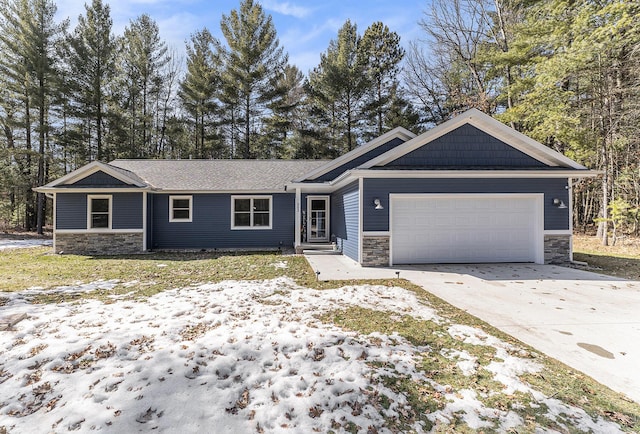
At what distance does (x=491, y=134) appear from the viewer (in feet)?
30.7

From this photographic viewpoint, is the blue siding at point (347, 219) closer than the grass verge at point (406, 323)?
No

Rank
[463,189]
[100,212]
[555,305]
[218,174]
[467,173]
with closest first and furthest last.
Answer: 1. [555,305]
2. [467,173]
3. [463,189]
4. [100,212]
5. [218,174]

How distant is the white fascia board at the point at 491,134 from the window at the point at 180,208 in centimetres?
785

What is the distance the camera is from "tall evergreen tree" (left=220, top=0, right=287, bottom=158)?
70.1 ft

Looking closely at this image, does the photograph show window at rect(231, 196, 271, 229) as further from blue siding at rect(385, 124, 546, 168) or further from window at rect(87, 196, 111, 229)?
blue siding at rect(385, 124, 546, 168)

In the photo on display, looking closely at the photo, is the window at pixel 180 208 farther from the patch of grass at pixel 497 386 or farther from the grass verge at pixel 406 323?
the patch of grass at pixel 497 386

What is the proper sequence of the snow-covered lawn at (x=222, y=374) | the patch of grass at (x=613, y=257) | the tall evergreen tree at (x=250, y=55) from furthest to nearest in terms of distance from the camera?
the tall evergreen tree at (x=250, y=55) < the patch of grass at (x=613, y=257) < the snow-covered lawn at (x=222, y=374)

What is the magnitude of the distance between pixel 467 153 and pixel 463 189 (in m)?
1.21

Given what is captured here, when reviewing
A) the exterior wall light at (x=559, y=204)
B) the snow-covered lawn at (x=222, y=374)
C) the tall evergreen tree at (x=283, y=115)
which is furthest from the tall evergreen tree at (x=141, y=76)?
the exterior wall light at (x=559, y=204)

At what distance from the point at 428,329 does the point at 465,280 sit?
3447 mm

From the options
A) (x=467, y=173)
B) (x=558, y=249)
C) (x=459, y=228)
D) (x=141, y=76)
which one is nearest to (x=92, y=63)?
(x=141, y=76)

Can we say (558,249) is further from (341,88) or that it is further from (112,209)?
(341,88)

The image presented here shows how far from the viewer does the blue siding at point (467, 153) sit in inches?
365

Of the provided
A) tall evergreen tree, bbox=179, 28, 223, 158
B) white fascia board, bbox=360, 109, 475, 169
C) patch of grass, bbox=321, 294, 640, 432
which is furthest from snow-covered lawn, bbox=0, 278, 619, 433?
tall evergreen tree, bbox=179, 28, 223, 158
